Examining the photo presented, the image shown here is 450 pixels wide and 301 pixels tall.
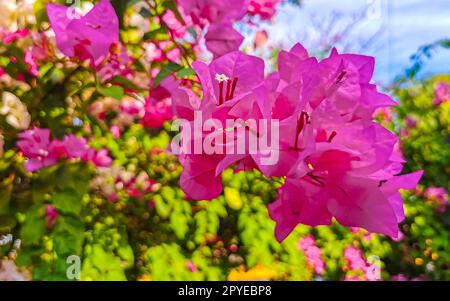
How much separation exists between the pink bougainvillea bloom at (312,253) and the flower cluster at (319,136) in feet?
6.02

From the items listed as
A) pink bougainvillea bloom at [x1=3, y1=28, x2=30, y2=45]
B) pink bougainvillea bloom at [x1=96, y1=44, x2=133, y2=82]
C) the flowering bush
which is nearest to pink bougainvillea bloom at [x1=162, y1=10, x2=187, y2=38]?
the flowering bush

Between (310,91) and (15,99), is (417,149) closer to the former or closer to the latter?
(15,99)

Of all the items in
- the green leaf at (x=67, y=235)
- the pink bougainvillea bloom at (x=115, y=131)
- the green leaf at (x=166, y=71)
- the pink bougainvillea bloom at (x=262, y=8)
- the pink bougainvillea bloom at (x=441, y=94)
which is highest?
the pink bougainvillea bloom at (x=441, y=94)

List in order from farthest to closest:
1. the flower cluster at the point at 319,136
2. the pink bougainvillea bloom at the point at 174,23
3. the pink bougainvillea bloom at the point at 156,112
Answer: the pink bougainvillea bloom at the point at 156,112 < the pink bougainvillea bloom at the point at 174,23 < the flower cluster at the point at 319,136

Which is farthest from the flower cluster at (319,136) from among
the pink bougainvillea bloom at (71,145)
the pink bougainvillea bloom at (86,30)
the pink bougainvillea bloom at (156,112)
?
the pink bougainvillea bloom at (156,112)

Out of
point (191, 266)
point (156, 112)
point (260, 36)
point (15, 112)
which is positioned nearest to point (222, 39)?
point (15, 112)

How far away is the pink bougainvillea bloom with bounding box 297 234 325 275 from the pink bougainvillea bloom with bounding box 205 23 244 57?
1.66 metres

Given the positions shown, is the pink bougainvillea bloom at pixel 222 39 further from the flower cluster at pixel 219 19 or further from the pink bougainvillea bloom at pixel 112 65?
the pink bougainvillea bloom at pixel 112 65

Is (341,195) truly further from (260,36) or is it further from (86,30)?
(260,36)

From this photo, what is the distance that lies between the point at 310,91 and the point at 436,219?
239cm

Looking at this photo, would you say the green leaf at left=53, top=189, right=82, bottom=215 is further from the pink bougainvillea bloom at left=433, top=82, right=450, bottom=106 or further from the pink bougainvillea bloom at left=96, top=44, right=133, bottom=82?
the pink bougainvillea bloom at left=433, top=82, right=450, bottom=106

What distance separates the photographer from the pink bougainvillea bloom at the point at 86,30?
1.94 ft

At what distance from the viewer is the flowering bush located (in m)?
0.38

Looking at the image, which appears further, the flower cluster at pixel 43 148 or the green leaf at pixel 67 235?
the green leaf at pixel 67 235
